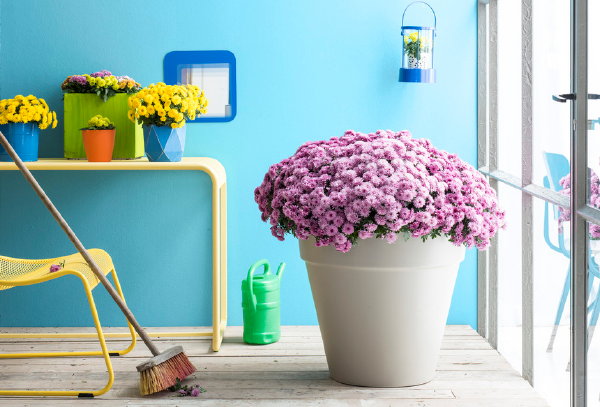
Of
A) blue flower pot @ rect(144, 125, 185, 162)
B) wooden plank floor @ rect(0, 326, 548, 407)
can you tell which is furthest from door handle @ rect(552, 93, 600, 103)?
blue flower pot @ rect(144, 125, 185, 162)

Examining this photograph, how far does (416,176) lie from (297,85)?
1149mm

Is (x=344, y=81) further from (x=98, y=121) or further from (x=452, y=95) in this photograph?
(x=98, y=121)

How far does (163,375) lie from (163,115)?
39.7 inches

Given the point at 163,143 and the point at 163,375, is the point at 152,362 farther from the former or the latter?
the point at 163,143

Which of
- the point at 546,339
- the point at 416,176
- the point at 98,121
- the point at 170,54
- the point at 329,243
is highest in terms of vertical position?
the point at 170,54

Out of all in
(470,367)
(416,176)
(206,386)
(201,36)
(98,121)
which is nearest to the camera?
(416,176)

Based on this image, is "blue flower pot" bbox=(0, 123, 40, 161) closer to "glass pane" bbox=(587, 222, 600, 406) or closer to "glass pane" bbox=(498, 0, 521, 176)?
"glass pane" bbox=(498, 0, 521, 176)

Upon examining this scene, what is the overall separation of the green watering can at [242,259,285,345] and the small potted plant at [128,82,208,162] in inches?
22.9

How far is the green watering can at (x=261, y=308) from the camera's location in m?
3.23

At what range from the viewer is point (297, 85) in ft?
11.5

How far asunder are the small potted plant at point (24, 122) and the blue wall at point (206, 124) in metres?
0.29

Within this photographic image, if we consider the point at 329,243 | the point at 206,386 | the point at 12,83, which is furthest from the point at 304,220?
the point at 12,83

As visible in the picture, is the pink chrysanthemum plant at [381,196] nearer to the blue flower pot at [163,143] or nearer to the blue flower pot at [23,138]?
the blue flower pot at [163,143]

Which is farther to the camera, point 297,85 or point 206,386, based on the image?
point 297,85
